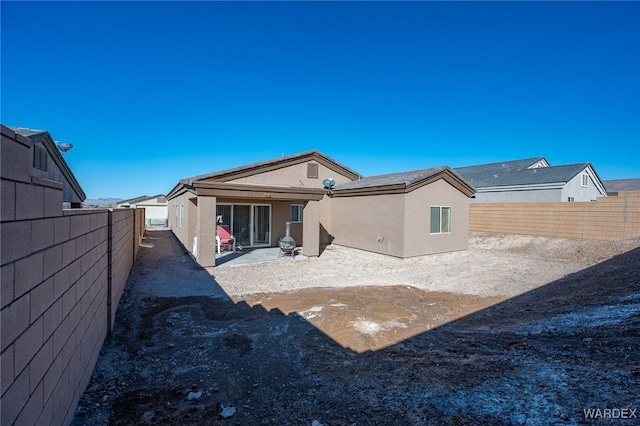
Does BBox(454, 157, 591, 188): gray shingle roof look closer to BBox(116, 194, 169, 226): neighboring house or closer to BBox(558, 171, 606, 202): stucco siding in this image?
BBox(558, 171, 606, 202): stucco siding

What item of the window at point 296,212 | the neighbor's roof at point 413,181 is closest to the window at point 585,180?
the neighbor's roof at point 413,181

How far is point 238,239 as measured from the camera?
1537 cm

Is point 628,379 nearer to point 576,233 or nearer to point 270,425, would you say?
point 270,425

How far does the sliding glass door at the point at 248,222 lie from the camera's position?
48.8 feet

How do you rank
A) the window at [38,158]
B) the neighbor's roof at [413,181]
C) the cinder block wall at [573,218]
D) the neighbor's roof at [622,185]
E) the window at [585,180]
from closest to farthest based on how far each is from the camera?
the window at [38,158], the neighbor's roof at [413,181], the cinder block wall at [573,218], the window at [585,180], the neighbor's roof at [622,185]

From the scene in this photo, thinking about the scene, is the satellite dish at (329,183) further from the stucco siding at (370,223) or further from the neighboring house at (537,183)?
the neighboring house at (537,183)

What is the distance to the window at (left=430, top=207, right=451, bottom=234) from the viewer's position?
1425cm

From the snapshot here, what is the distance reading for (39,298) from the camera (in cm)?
223

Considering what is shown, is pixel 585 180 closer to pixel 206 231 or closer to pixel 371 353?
pixel 206 231

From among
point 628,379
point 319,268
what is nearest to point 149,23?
point 319,268

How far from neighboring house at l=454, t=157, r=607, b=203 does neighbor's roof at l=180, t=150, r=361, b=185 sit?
14892 mm

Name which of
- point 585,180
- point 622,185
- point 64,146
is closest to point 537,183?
point 585,180

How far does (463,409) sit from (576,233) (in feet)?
56.3

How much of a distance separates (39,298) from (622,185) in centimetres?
4960
